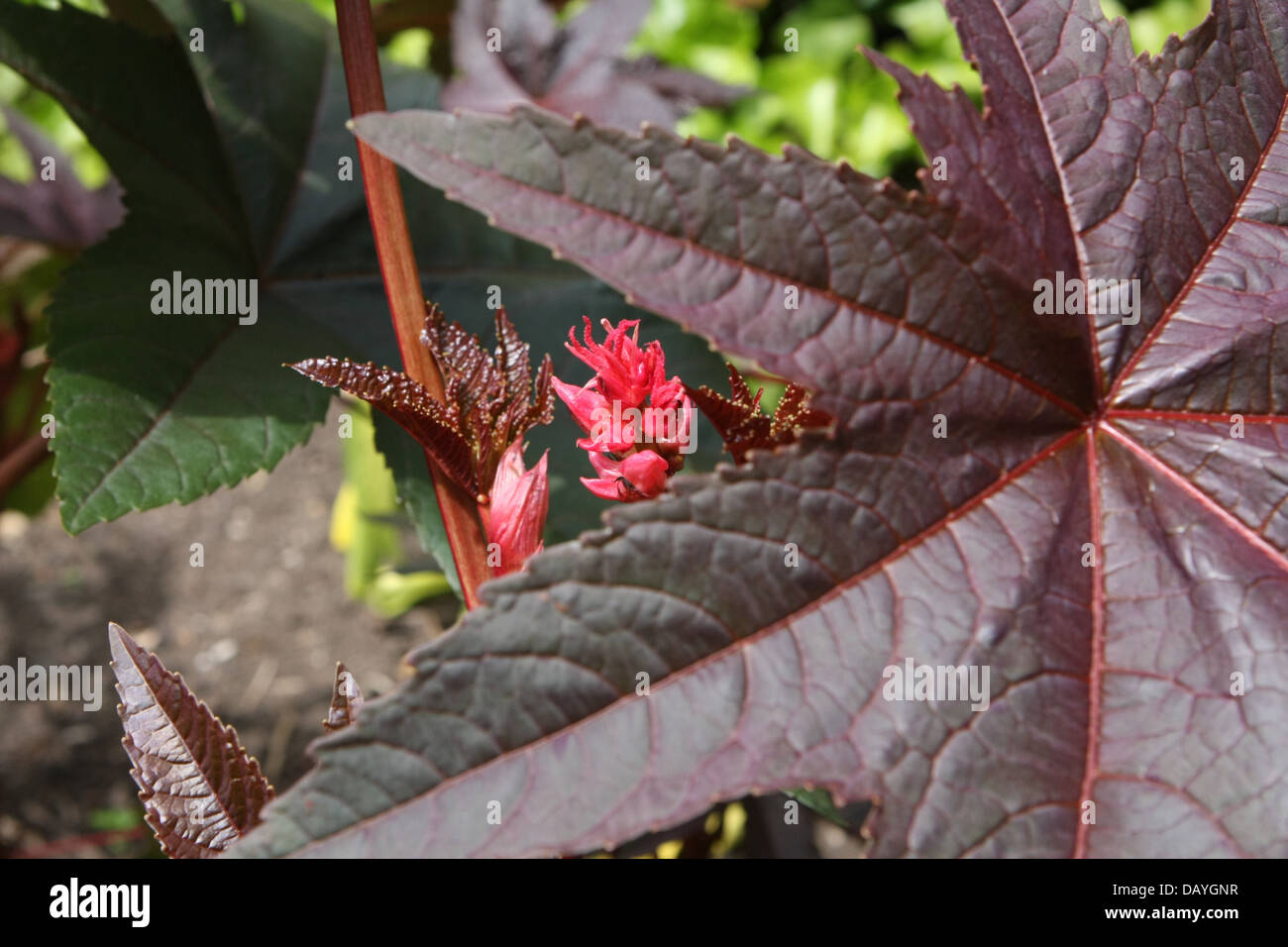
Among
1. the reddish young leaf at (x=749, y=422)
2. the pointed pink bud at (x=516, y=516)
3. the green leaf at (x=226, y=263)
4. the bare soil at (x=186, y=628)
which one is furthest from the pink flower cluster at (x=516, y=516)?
the bare soil at (x=186, y=628)

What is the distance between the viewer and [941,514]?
50 cm

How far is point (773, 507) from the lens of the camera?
464mm

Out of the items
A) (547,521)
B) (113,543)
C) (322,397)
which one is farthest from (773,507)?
(113,543)

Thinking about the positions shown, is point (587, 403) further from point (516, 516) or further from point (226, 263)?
point (226, 263)

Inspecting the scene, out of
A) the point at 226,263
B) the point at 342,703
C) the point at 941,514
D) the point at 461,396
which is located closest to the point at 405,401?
the point at 461,396

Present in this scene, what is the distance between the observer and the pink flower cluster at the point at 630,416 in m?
0.55

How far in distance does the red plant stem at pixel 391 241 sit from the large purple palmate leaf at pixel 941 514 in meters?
0.17

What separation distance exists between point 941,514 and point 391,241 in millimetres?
358

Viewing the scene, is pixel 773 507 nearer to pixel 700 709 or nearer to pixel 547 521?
pixel 700 709

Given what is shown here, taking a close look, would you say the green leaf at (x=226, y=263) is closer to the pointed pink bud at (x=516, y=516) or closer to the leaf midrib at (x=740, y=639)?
the pointed pink bud at (x=516, y=516)

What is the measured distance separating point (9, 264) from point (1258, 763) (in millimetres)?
1934
